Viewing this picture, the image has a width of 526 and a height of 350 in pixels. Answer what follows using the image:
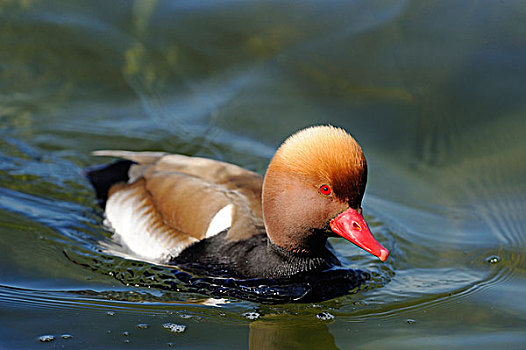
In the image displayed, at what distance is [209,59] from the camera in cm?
830

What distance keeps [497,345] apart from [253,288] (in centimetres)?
159

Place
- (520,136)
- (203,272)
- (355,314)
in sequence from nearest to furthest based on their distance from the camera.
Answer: (355,314) < (203,272) < (520,136)

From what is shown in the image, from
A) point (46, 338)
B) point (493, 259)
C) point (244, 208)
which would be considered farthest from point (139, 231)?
point (493, 259)

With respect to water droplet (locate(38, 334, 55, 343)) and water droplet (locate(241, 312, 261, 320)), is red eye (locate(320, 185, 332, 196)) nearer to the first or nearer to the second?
water droplet (locate(241, 312, 261, 320))

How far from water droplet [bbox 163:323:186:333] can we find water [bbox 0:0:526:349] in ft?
0.08

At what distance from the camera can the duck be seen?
4.45 metres

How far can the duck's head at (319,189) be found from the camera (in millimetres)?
4359

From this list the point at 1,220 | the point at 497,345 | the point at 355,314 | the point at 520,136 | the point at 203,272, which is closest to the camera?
the point at 497,345

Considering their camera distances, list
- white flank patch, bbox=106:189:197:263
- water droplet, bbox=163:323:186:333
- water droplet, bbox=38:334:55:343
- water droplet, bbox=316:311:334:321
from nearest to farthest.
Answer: water droplet, bbox=38:334:55:343 → water droplet, bbox=163:323:186:333 → water droplet, bbox=316:311:334:321 → white flank patch, bbox=106:189:197:263

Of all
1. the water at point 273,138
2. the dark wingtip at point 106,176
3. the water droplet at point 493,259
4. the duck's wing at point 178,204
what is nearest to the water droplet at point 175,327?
the water at point 273,138

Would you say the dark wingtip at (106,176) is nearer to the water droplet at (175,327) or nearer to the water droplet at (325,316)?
the water droplet at (175,327)

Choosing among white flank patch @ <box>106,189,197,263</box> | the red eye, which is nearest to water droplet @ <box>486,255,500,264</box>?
the red eye

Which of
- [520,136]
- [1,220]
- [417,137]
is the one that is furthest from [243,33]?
[1,220]

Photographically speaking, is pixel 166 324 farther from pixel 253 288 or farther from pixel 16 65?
pixel 16 65
